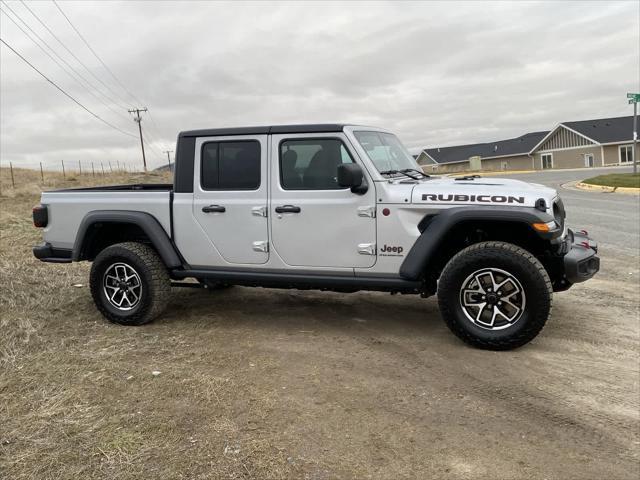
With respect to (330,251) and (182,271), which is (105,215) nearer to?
(182,271)

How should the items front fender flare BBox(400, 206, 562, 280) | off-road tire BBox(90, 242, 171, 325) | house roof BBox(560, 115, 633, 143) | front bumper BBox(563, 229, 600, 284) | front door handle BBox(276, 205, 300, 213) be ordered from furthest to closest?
house roof BBox(560, 115, 633, 143), off-road tire BBox(90, 242, 171, 325), front door handle BBox(276, 205, 300, 213), front bumper BBox(563, 229, 600, 284), front fender flare BBox(400, 206, 562, 280)

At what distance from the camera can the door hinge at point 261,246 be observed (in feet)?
16.7

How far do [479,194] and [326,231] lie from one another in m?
1.35

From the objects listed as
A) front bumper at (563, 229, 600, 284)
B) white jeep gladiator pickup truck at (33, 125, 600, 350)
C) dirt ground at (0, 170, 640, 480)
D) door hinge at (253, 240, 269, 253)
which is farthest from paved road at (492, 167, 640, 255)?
door hinge at (253, 240, 269, 253)

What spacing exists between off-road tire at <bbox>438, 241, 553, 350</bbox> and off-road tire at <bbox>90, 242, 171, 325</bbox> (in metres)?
2.73

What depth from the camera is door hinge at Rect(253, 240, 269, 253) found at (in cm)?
509

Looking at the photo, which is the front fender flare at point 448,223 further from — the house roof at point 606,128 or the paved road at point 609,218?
the house roof at point 606,128

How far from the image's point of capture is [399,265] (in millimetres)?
4672

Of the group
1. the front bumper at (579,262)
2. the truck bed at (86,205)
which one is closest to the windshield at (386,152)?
the front bumper at (579,262)

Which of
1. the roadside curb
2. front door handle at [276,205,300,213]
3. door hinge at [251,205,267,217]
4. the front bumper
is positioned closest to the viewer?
the front bumper

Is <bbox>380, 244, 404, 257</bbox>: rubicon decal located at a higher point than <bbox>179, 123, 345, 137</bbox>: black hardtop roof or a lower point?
lower

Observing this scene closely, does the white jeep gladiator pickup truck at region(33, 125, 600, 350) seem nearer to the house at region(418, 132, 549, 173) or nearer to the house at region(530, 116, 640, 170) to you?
the house at region(530, 116, 640, 170)

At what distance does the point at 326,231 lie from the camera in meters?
4.85

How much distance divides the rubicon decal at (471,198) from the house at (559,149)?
45.4 meters
